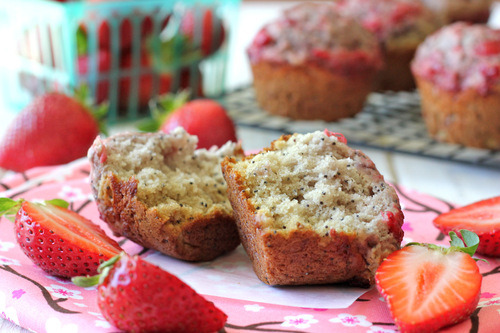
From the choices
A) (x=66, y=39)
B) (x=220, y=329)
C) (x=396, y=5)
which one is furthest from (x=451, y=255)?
(x=396, y=5)

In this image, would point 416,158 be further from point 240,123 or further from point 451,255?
point 451,255

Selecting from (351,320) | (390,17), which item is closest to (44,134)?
(351,320)

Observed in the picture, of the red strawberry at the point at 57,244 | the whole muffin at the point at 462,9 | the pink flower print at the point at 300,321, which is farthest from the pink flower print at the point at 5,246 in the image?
the whole muffin at the point at 462,9

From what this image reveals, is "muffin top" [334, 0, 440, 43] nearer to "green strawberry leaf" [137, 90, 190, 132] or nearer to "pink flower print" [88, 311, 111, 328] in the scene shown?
"green strawberry leaf" [137, 90, 190, 132]

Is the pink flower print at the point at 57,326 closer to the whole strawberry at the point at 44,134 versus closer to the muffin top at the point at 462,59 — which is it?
the whole strawberry at the point at 44,134

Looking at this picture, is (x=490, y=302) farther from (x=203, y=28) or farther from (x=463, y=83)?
(x=203, y=28)

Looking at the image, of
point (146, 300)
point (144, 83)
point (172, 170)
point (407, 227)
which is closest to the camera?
point (146, 300)
